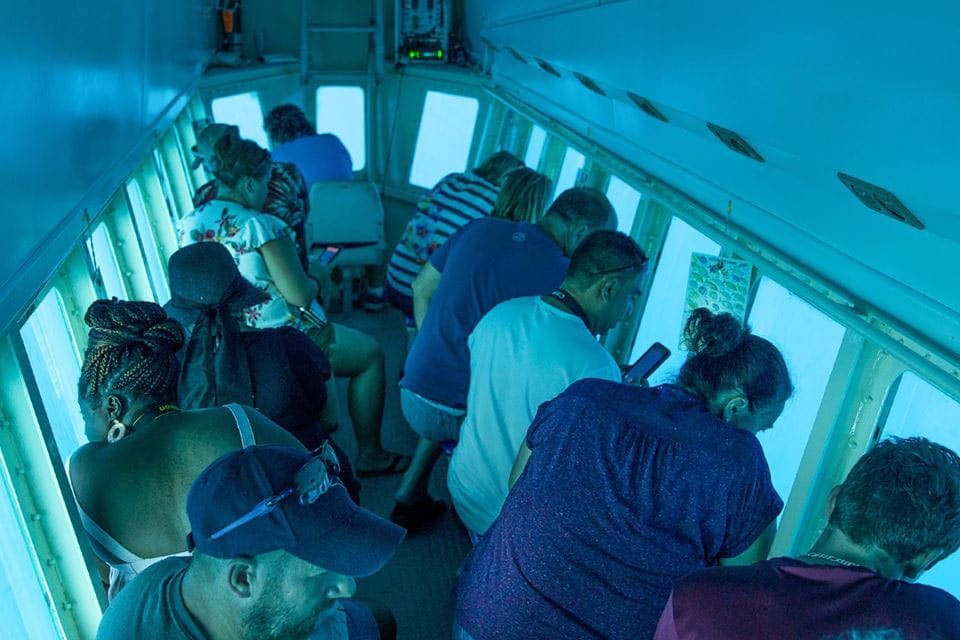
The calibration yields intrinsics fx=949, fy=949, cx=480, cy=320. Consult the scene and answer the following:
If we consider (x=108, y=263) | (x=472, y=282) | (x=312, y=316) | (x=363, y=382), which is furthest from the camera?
(x=363, y=382)

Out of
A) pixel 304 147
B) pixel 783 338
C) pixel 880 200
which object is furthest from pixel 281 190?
pixel 880 200

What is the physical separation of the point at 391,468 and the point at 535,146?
242 centimetres

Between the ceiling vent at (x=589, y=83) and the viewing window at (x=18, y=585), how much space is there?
6.75 ft

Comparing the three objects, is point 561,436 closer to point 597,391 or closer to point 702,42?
point 597,391

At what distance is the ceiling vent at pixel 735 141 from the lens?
1.94 metres

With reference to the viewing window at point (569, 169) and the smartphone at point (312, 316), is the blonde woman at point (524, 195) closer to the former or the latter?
the smartphone at point (312, 316)

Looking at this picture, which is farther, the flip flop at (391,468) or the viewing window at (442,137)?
the viewing window at (442,137)

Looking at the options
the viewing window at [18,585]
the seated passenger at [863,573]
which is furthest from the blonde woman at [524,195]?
the seated passenger at [863,573]

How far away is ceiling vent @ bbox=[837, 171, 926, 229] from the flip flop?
308 cm

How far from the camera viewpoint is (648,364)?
2914 mm

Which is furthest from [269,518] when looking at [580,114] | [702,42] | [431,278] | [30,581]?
[580,114]

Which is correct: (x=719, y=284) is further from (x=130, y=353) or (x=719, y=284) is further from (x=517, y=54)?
(x=517, y=54)

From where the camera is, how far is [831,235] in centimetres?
192

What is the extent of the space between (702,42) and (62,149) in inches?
58.9
